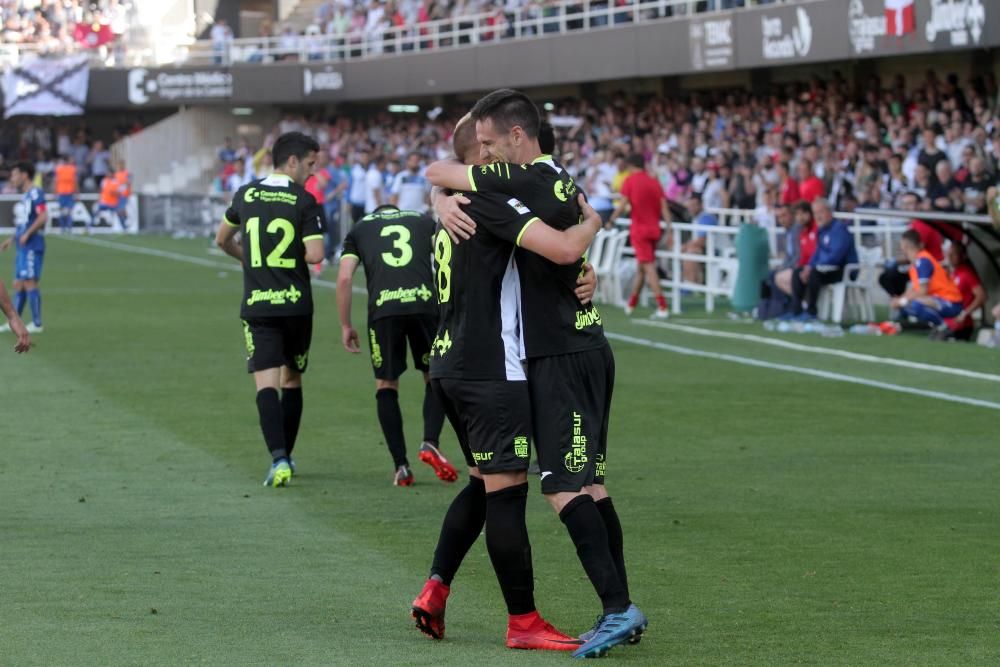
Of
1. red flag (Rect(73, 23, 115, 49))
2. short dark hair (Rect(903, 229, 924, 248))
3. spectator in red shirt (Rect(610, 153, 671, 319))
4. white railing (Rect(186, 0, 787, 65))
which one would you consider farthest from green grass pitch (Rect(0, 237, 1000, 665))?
red flag (Rect(73, 23, 115, 49))

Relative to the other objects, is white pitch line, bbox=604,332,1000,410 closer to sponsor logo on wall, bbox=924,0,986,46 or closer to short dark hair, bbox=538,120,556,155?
short dark hair, bbox=538,120,556,155

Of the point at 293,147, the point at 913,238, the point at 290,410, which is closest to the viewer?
the point at 293,147

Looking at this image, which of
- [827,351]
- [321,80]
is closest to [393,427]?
[827,351]

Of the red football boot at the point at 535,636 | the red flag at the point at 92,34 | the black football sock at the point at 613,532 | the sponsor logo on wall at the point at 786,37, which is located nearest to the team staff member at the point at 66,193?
the red flag at the point at 92,34

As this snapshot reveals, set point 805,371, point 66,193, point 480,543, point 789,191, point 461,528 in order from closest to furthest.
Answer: point 461,528, point 480,543, point 805,371, point 789,191, point 66,193

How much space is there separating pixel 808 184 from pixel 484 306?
17.1m

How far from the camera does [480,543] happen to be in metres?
8.26

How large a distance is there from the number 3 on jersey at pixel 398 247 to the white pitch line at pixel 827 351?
6420mm

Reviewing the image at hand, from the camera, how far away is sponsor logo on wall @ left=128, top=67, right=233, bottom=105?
5366 cm

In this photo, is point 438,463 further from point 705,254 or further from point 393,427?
point 705,254

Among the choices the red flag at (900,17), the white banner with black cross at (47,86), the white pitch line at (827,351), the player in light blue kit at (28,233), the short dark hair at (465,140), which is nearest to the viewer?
the short dark hair at (465,140)

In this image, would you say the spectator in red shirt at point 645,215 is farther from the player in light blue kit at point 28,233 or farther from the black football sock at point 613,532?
the black football sock at point 613,532

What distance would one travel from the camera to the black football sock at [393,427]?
396 inches

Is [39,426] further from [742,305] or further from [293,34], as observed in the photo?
[293,34]
